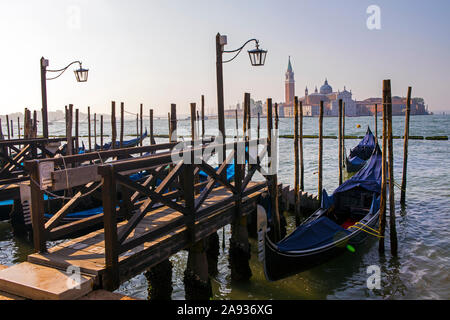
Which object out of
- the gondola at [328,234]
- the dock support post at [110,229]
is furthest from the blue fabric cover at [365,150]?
the dock support post at [110,229]

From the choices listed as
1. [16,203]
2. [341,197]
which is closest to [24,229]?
[16,203]

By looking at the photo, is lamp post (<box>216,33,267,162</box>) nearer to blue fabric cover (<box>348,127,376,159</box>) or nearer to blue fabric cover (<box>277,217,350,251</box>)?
blue fabric cover (<box>277,217,350,251</box>)

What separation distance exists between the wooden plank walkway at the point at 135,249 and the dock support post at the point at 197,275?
204 mm

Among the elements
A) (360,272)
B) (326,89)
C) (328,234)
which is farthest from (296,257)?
(326,89)

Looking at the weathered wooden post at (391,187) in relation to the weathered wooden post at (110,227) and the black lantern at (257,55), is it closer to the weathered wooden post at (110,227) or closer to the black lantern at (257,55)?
the black lantern at (257,55)

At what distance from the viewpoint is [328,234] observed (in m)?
6.28

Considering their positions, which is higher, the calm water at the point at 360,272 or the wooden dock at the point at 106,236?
the wooden dock at the point at 106,236

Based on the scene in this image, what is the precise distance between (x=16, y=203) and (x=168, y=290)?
4884 millimetres

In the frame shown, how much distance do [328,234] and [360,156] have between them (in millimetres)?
12784

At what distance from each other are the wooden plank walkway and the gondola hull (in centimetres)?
85

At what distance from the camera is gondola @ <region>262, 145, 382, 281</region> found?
18.0 feet

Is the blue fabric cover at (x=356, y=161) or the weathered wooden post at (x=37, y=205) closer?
the weathered wooden post at (x=37, y=205)

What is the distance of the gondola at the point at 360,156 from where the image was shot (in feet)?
56.1
